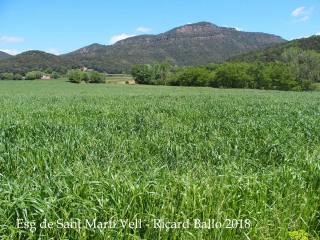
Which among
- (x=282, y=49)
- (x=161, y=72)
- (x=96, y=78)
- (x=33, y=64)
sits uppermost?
(x=282, y=49)

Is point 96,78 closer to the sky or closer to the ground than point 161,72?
closer to the ground

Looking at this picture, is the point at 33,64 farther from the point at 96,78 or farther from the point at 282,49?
the point at 282,49

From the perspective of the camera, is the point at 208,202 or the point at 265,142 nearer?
the point at 208,202

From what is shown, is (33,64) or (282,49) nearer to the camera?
(282,49)

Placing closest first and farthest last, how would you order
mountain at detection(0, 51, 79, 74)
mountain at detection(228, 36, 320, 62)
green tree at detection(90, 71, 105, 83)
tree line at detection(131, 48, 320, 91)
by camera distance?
tree line at detection(131, 48, 320, 91) < green tree at detection(90, 71, 105, 83) < mountain at detection(228, 36, 320, 62) < mountain at detection(0, 51, 79, 74)

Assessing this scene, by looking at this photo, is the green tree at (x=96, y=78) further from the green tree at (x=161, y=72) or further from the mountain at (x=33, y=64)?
the mountain at (x=33, y=64)

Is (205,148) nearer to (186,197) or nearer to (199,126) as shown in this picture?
(199,126)

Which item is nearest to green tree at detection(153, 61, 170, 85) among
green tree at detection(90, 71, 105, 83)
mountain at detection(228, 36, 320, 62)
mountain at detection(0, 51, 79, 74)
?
green tree at detection(90, 71, 105, 83)

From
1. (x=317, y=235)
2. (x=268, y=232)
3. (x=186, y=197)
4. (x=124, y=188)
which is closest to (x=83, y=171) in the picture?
(x=124, y=188)

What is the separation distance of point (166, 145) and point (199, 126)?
225 cm

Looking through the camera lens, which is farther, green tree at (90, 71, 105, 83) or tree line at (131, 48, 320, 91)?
green tree at (90, 71, 105, 83)

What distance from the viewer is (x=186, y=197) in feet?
10.9

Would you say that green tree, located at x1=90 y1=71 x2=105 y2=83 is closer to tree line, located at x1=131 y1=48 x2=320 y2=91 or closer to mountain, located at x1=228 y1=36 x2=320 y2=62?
tree line, located at x1=131 y1=48 x2=320 y2=91

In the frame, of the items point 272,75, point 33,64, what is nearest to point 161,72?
point 272,75
